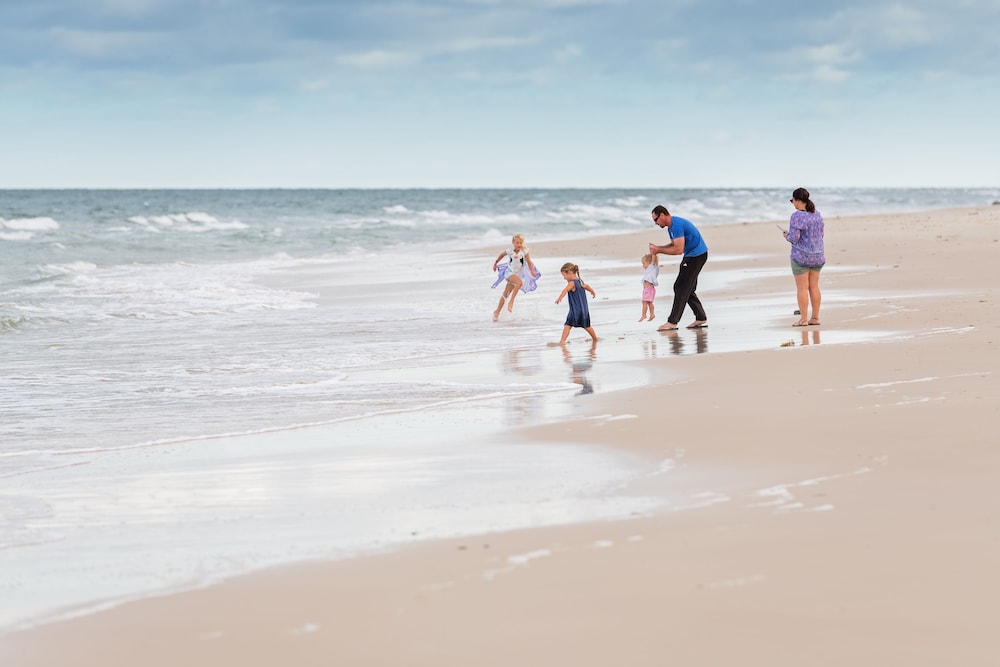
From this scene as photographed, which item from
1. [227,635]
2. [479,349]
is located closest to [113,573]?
[227,635]

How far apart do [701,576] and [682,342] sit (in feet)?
25.9

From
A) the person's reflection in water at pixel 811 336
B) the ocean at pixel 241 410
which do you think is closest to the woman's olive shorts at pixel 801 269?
the person's reflection in water at pixel 811 336

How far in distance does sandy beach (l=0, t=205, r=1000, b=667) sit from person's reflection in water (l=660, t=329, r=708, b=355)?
3516mm

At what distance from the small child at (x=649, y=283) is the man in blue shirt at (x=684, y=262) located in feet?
0.65

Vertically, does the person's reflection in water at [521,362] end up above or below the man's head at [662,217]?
below

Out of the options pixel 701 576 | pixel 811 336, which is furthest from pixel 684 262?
pixel 701 576

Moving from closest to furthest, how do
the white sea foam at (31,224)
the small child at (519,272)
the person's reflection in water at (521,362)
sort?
the person's reflection in water at (521,362) → the small child at (519,272) → the white sea foam at (31,224)

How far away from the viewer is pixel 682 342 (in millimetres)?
11961

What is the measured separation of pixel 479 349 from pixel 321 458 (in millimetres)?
5657

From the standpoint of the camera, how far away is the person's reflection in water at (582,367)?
30.0ft

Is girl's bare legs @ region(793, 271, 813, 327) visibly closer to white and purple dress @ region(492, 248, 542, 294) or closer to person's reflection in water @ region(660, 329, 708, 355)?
person's reflection in water @ region(660, 329, 708, 355)

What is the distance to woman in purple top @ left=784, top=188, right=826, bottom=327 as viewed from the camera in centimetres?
1264

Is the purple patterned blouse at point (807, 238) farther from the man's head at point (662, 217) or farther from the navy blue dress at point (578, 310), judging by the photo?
the navy blue dress at point (578, 310)

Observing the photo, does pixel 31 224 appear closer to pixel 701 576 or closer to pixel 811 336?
pixel 811 336
